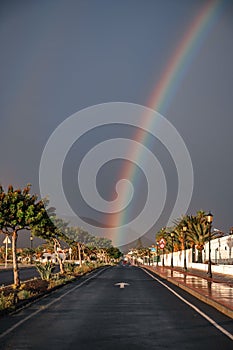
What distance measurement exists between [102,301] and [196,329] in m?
9.18

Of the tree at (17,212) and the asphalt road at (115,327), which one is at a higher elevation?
the tree at (17,212)

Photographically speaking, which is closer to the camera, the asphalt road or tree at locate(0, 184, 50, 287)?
the asphalt road

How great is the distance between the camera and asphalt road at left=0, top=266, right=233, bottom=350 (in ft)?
37.6

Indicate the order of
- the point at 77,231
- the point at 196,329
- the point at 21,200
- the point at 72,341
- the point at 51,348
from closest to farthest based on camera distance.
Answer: the point at 51,348
the point at 72,341
the point at 196,329
the point at 21,200
the point at 77,231

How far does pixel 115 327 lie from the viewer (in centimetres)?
1410

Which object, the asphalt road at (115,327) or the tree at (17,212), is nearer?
the asphalt road at (115,327)

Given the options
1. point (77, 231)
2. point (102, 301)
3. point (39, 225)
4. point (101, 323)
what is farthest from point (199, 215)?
point (101, 323)

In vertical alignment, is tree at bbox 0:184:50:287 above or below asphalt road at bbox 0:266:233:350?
above

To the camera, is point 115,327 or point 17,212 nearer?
point 115,327

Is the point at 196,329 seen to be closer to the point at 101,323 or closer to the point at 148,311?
the point at 101,323

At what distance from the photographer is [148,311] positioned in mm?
18203

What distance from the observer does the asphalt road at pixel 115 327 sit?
452 inches

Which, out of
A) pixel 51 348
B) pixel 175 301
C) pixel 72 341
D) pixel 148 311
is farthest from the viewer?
pixel 175 301

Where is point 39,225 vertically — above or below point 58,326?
above
